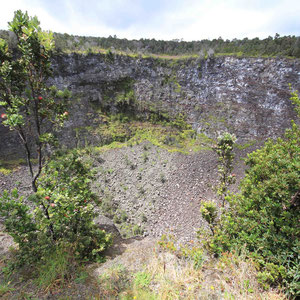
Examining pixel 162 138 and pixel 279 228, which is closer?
pixel 279 228

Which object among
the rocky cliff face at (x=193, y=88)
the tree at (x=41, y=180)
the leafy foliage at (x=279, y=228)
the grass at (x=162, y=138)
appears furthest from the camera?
the grass at (x=162, y=138)

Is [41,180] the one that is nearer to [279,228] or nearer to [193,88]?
[279,228]

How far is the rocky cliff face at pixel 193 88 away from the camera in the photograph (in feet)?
55.1

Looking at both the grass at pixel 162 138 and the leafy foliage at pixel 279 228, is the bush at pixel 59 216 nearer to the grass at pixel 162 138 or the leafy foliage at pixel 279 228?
the leafy foliage at pixel 279 228

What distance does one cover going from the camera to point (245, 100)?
59.6 ft

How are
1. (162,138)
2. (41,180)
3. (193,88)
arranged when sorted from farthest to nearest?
(193,88)
(162,138)
(41,180)

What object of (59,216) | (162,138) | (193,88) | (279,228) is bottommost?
(279,228)

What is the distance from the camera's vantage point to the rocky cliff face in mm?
16781

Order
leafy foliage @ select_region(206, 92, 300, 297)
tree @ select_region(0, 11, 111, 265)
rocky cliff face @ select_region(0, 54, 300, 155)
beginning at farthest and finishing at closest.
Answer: rocky cliff face @ select_region(0, 54, 300, 155), tree @ select_region(0, 11, 111, 265), leafy foliage @ select_region(206, 92, 300, 297)

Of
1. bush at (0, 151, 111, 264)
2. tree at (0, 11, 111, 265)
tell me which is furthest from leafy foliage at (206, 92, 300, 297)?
tree at (0, 11, 111, 265)

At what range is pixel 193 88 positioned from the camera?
69.0ft

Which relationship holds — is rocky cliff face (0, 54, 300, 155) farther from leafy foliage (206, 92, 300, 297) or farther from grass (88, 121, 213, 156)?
leafy foliage (206, 92, 300, 297)

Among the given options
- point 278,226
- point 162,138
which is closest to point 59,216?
point 278,226

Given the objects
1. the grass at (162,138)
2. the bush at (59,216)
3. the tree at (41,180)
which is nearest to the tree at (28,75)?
the tree at (41,180)
